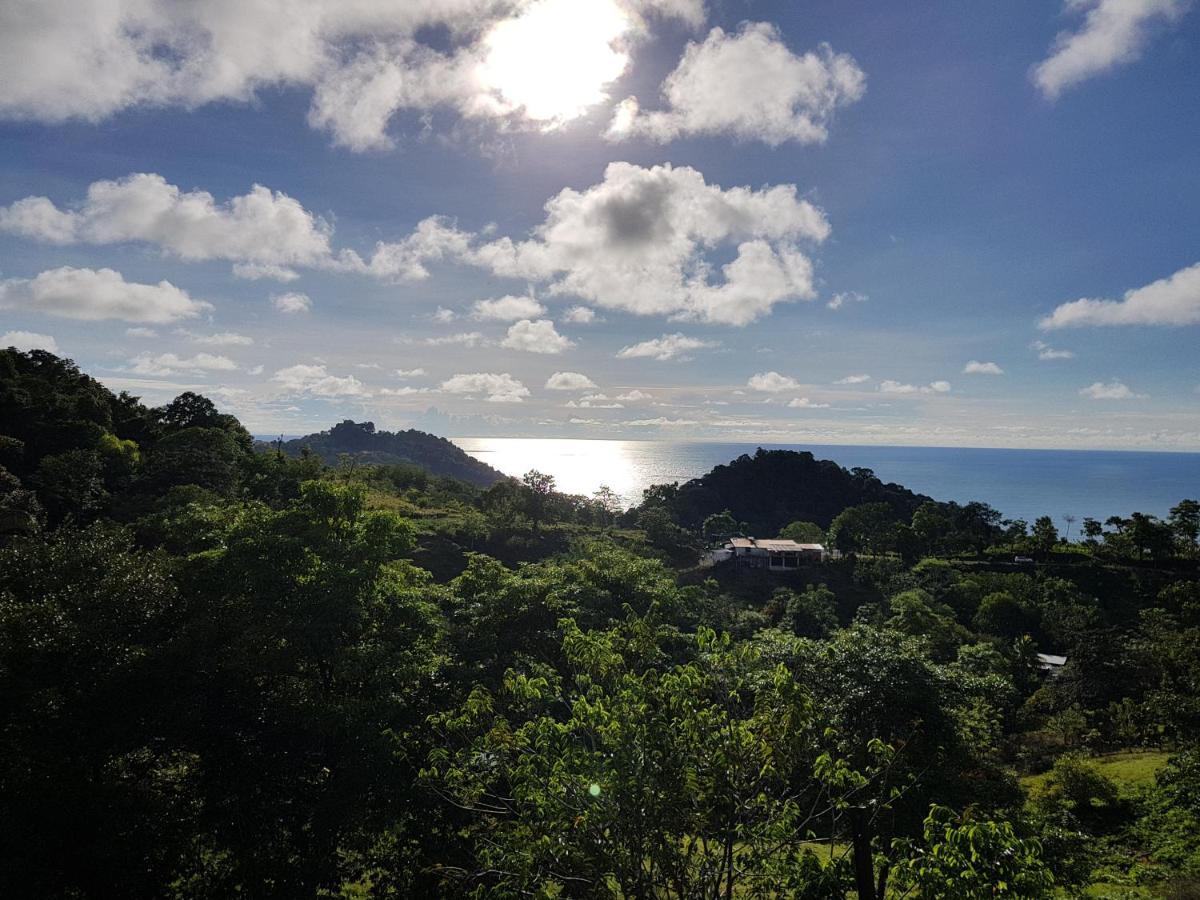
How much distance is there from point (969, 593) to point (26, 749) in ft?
208

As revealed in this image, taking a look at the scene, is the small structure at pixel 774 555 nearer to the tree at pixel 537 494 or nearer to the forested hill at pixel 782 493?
the tree at pixel 537 494

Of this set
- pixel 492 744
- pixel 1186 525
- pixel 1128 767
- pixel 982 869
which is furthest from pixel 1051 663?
pixel 492 744

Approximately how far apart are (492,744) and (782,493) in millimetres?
118966

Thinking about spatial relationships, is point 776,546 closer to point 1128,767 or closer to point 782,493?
point 782,493

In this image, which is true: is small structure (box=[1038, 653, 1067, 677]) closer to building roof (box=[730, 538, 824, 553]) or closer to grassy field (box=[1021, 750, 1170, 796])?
grassy field (box=[1021, 750, 1170, 796])

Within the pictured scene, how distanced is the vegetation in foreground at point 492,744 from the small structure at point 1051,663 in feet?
39.5

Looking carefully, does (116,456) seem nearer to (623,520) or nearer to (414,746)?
(414,746)

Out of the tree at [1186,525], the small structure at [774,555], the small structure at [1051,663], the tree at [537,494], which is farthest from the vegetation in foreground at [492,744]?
the tree at [1186,525]

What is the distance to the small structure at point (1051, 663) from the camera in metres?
36.8

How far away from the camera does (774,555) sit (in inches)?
2766

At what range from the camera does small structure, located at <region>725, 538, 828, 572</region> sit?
69.9m

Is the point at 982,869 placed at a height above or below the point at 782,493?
above

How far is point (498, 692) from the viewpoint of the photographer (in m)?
15.1

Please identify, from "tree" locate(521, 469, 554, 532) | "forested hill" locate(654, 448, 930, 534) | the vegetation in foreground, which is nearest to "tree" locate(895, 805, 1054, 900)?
the vegetation in foreground
